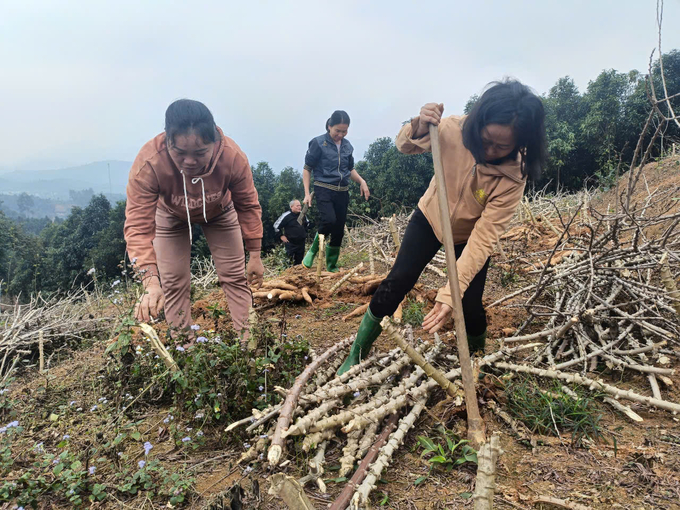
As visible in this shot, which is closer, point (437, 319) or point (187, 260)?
point (437, 319)

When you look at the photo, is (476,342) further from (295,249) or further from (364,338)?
(295,249)

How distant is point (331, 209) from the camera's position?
202 inches

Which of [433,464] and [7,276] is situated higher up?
[433,464]

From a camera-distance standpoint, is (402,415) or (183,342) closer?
(402,415)

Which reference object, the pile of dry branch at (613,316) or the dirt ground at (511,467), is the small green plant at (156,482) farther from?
the pile of dry branch at (613,316)

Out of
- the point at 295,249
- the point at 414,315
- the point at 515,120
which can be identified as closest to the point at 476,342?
the point at 414,315

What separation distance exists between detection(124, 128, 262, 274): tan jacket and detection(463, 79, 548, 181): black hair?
1447 mm

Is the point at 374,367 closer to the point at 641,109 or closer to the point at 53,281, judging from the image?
the point at 641,109

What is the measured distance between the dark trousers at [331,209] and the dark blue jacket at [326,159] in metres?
0.14

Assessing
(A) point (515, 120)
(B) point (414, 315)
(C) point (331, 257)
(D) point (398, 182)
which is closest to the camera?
(A) point (515, 120)

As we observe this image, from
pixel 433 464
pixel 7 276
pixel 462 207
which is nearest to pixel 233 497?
pixel 433 464

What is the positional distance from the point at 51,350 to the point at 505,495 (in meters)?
4.65

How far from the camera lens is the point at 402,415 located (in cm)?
202

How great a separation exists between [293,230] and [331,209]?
79.6 inches
